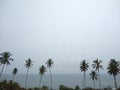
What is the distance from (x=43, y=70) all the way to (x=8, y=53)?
29.4 metres

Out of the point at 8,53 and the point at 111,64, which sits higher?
the point at 8,53

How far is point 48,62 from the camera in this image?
8394 centimetres

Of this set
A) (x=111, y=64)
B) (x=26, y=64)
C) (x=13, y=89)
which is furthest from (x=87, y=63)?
(x=13, y=89)

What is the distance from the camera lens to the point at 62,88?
65.3 metres

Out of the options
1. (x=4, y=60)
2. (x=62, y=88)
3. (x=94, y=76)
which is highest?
(x=4, y=60)

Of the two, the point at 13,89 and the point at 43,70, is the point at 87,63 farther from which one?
the point at 13,89

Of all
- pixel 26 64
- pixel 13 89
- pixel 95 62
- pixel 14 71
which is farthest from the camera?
pixel 14 71

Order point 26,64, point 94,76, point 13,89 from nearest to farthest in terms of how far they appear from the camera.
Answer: point 13,89, point 94,76, point 26,64

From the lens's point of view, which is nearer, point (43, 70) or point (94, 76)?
point (94, 76)

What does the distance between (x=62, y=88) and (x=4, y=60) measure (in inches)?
1119

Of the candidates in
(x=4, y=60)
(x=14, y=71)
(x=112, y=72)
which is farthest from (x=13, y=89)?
(x=14, y=71)

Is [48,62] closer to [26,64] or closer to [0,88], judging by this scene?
[26,64]

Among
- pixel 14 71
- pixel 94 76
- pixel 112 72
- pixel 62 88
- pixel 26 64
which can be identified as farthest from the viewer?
pixel 14 71

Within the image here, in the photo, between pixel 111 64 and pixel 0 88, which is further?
pixel 111 64
